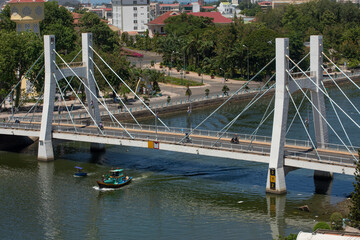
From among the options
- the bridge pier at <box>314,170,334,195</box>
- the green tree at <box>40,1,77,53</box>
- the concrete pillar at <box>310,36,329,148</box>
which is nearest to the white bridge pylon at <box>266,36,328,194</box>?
the concrete pillar at <box>310,36,329,148</box>

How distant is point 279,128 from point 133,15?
437 feet

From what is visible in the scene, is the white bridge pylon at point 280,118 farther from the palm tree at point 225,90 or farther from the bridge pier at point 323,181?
the palm tree at point 225,90

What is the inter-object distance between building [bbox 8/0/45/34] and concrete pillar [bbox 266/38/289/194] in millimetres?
53418

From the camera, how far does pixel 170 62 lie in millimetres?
121375

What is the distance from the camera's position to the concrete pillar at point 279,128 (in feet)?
156

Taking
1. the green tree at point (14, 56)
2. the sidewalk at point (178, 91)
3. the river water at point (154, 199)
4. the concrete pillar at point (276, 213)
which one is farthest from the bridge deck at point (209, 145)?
the sidewalk at point (178, 91)

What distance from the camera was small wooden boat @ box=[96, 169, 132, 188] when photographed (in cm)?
5166

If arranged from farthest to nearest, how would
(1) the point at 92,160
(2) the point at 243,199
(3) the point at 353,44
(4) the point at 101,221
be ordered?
1. (3) the point at 353,44
2. (1) the point at 92,160
3. (2) the point at 243,199
4. (4) the point at 101,221

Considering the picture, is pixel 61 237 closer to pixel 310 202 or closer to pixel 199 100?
pixel 310 202

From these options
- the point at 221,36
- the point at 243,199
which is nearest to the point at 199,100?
the point at 221,36

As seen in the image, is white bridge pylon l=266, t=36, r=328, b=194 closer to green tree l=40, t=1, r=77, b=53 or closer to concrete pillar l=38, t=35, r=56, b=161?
concrete pillar l=38, t=35, r=56, b=161

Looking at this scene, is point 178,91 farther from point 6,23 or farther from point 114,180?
point 114,180

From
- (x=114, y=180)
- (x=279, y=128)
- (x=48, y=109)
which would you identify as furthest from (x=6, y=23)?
(x=279, y=128)

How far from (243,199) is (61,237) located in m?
13.6
